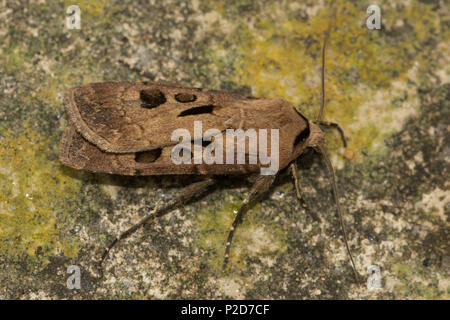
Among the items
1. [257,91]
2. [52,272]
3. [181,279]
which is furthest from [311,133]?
[52,272]

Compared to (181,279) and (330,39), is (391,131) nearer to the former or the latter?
(330,39)

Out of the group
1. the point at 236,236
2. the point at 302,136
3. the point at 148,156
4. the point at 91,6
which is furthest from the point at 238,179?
the point at 91,6

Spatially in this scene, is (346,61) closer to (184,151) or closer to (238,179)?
(238,179)

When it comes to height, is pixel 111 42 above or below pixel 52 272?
above

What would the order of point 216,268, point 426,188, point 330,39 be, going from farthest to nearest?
point 330,39 → point 426,188 → point 216,268

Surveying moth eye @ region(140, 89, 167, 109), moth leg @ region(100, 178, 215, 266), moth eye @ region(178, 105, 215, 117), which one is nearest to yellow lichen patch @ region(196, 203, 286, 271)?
moth leg @ region(100, 178, 215, 266)

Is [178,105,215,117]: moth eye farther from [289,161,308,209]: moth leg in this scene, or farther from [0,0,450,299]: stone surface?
[289,161,308,209]: moth leg
